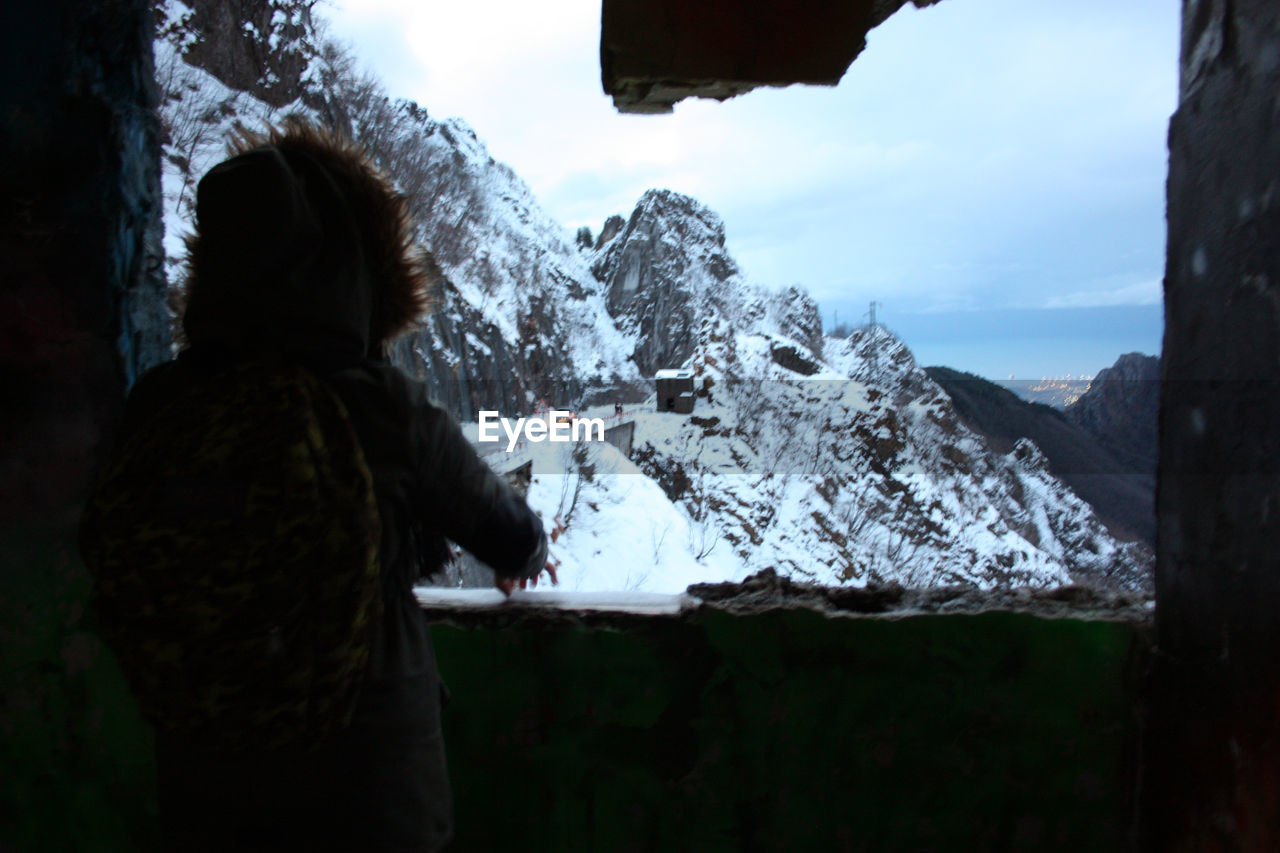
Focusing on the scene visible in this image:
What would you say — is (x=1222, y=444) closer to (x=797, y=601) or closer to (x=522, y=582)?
(x=797, y=601)

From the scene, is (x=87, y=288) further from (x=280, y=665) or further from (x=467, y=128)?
(x=467, y=128)

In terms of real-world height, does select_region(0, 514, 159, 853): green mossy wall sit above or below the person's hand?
below

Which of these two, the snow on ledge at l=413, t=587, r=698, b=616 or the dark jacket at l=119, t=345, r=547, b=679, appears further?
the snow on ledge at l=413, t=587, r=698, b=616

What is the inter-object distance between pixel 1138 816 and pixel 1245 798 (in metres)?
0.23

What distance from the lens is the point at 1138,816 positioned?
101 cm

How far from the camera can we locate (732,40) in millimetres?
1156

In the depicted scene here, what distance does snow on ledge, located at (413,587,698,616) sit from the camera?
1.13 m

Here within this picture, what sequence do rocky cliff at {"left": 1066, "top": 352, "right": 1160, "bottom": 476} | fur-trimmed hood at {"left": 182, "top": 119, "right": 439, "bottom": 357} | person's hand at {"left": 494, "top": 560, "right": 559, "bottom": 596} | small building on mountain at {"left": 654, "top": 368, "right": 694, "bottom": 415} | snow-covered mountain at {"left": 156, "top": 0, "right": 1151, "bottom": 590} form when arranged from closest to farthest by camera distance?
1. fur-trimmed hood at {"left": 182, "top": 119, "right": 439, "bottom": 357}
2. person's hand at {"left": 494, "top": 560, "right": 559, "bottom": 596}
3. rocky cliff at {"left": 1066, "top": 352, "right": 1160, "bottom": 476}
4. snow-covered mountain at {"left": 156, "top": 0, "right": 1151, "bottom": 590}
5. small building on mountain at {"left": 654, "top": 368, "right": 694, "bottom": 415}

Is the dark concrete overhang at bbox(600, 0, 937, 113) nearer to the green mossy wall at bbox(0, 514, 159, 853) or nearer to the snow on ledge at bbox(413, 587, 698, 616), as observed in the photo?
the snow on ledge at bbox(413, 587, 698, 616)

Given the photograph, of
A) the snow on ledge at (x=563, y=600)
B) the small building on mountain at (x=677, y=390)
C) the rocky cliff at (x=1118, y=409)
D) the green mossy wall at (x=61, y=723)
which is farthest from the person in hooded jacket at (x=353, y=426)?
the small building on mountain at (x=677, y=390)

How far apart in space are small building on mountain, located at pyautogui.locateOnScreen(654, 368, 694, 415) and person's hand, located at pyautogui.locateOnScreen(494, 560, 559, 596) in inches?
523

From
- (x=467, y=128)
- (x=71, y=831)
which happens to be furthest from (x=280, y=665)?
(x=467, y=128)

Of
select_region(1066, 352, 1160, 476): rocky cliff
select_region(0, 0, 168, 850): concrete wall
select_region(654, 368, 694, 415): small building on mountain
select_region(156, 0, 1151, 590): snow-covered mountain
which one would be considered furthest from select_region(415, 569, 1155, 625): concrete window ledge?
select_region(654, 368, 694, 415): small building on mountain

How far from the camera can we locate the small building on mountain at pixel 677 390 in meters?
14.4
